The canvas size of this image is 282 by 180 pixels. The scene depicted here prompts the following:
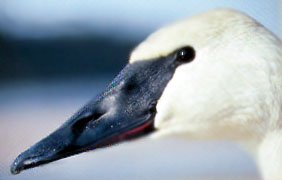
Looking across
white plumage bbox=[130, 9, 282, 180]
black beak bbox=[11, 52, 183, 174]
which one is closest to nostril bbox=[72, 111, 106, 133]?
black beak bbox=[11, 52, 183, 174]

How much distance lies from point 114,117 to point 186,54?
0.20 m

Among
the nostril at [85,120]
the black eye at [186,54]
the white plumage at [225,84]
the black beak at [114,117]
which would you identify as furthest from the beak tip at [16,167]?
the black eye at [186,54]

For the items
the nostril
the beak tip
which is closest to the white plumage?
the nostril

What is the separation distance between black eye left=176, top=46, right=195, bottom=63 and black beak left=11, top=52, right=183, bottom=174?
16 millimetres

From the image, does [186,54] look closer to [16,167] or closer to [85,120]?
[85,120]

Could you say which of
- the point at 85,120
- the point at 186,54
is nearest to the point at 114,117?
the point at 85,120

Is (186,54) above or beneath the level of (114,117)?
above

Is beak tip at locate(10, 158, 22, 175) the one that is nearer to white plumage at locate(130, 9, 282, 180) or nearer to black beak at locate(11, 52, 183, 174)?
black beak at locate(11, 52, 183, 174)

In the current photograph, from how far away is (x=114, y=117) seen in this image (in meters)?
0.90

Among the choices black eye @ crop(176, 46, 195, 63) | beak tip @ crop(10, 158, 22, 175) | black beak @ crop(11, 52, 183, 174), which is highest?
black eye @ crop(176, 46, 195, 63)

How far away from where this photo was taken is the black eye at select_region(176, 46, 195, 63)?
89 centimetres

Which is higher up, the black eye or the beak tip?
the black eye

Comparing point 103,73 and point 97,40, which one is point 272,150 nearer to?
point 97,40

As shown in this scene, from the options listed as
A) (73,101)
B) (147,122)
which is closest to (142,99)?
(147,122)
